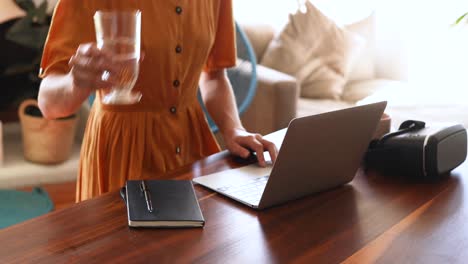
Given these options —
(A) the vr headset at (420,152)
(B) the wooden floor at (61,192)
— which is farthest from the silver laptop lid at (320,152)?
(B) the wooden floor at (61,192)

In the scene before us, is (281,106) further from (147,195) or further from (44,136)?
(147,195)

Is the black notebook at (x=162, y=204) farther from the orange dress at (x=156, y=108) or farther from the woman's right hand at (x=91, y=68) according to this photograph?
the orange dress at (x=156, y=108)

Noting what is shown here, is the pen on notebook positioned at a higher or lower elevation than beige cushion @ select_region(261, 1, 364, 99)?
higher

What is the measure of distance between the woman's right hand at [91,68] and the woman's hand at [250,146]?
42 centimetres

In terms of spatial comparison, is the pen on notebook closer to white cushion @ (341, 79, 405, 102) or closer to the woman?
the woman

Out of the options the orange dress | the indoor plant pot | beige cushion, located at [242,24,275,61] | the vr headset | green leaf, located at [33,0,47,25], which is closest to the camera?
the vr headset

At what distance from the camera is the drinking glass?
2.96 feet

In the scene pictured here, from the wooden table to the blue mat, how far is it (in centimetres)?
167

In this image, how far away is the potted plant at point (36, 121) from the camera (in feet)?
10.0

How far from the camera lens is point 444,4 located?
367 cm

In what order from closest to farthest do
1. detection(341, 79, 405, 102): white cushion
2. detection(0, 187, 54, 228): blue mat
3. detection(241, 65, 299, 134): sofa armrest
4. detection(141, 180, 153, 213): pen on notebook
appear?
detection(141, 180, 153, 213): pen on notebook < detection(0, 187, 54, 228): blue mat < detection(241, 65, 299, 134): sofa armrest < detection(341, 79, 405, 102): white cushion

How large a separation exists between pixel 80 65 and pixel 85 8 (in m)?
0.34

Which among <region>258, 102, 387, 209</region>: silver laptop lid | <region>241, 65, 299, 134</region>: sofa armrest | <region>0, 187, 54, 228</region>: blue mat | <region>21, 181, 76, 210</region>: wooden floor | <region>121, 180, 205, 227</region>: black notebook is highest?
<region>258, 102, 387, 209</region>: silver laptop lid

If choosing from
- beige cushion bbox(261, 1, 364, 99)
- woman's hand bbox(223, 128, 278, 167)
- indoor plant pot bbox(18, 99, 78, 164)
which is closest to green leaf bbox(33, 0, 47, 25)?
indoor plant pot bbox(18, 99, 78, 164)
